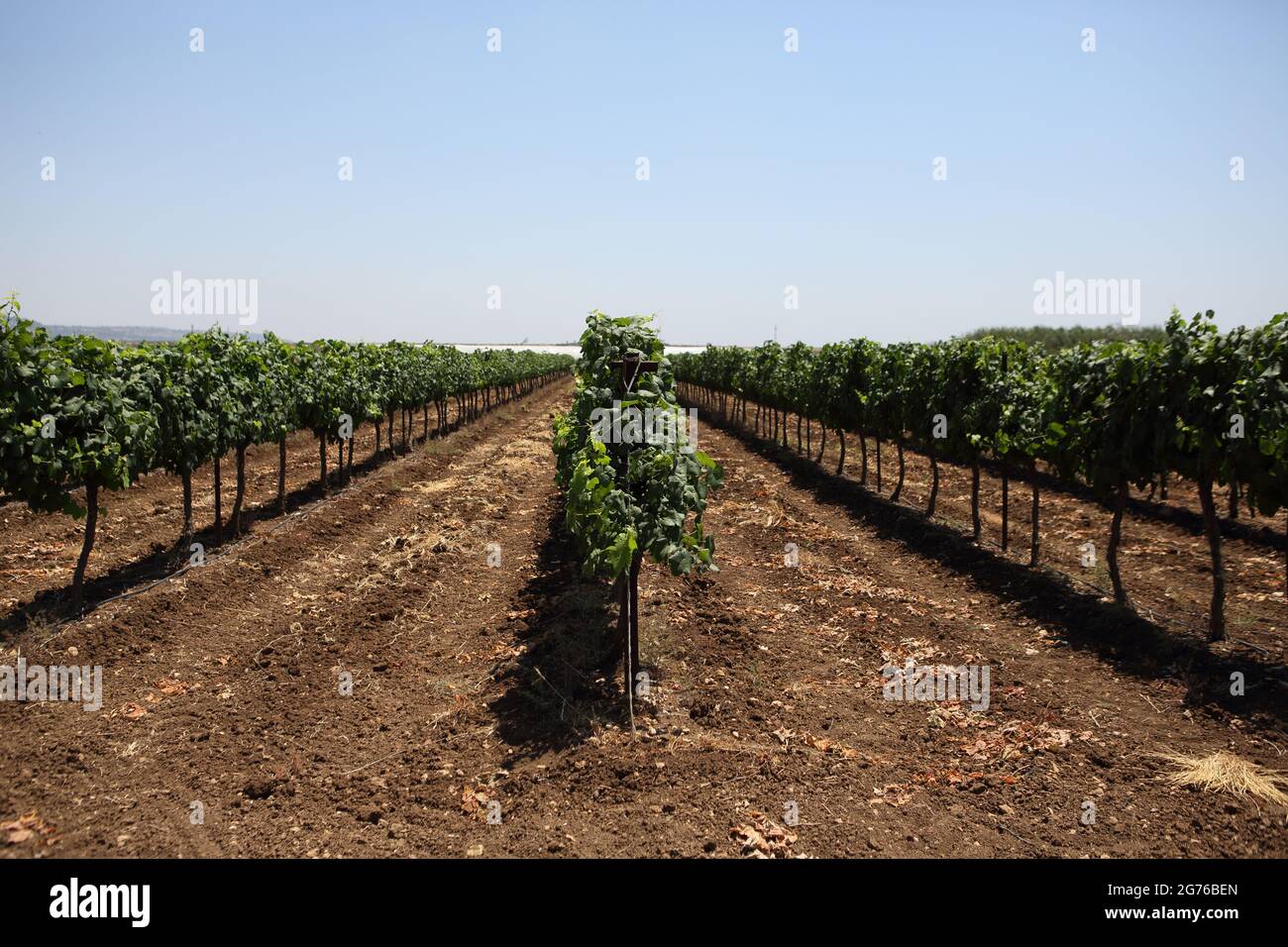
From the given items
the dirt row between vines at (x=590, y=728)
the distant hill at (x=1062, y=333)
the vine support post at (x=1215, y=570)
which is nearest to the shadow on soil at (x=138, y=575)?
the dirt row between vines at (x=590, y=728)

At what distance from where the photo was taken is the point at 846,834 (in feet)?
21.0

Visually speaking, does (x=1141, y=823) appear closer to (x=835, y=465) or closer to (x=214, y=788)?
(x=214, y=788)

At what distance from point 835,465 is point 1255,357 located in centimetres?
1703

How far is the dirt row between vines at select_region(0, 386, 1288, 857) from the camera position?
646 cm

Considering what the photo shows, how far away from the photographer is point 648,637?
35.3ft

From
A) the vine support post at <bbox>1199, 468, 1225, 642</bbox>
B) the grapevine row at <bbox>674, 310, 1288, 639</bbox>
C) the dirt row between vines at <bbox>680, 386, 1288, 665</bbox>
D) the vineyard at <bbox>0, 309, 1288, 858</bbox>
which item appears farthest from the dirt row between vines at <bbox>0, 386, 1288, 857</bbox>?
the grapevine row at <bbox>674, 310, 1288, 639</bbox>

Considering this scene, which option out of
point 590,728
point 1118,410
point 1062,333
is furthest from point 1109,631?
point 1062,333

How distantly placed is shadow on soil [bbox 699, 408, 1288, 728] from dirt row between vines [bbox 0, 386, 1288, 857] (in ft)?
0.36

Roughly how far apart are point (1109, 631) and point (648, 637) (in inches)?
264

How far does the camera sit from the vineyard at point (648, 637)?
6719 mm

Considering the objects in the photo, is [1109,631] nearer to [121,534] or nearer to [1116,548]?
[1116,548]

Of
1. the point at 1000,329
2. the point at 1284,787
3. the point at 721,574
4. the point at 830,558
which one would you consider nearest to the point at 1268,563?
the point at 830,558

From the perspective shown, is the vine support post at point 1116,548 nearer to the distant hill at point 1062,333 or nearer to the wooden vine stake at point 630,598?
the wooden vine stake at point 630,598

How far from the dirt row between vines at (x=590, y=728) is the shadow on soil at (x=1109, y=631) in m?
0.11
